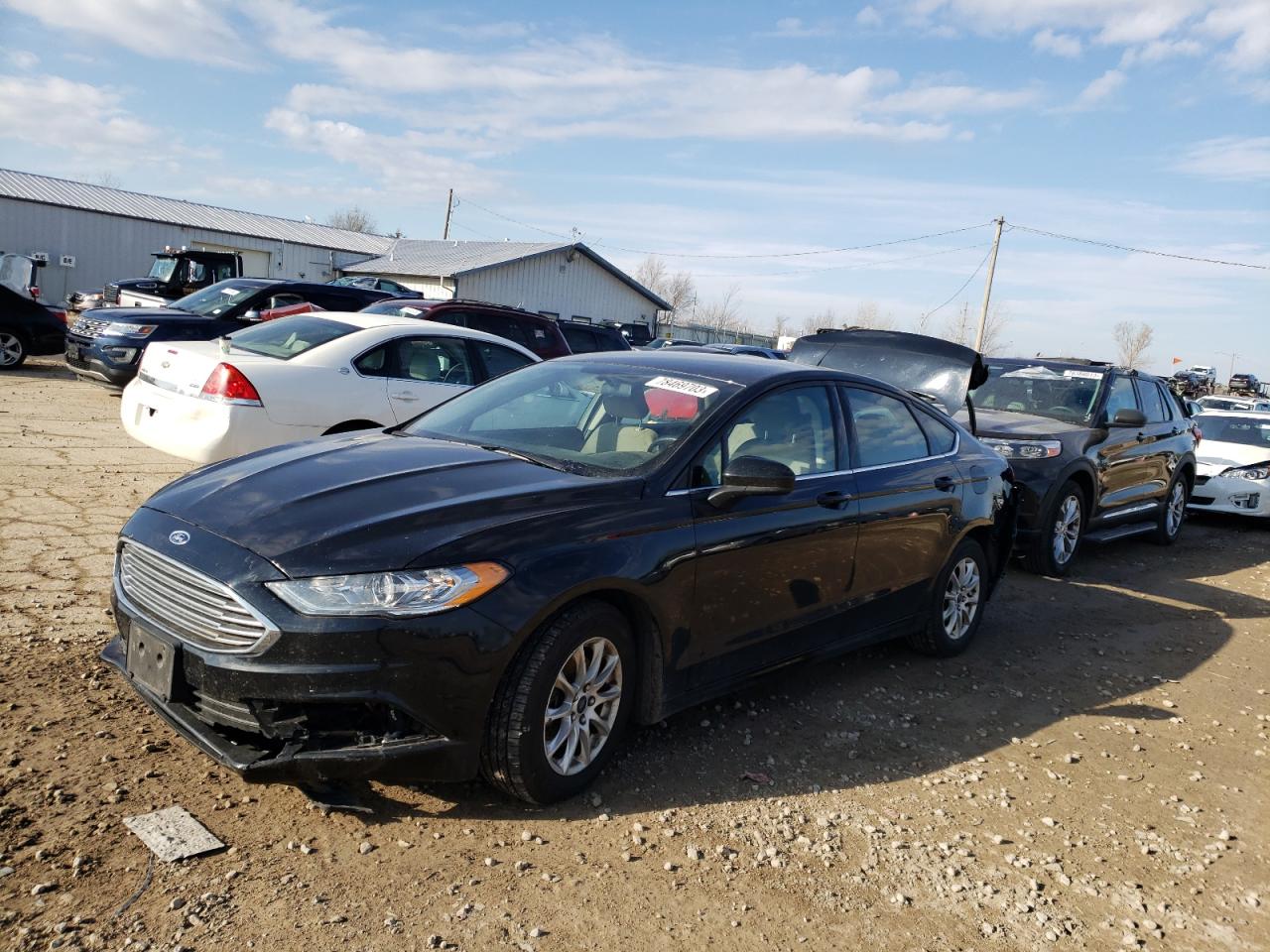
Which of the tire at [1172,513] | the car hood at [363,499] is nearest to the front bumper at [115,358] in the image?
the car hood at [363,499]

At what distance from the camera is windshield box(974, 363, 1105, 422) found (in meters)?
9.29

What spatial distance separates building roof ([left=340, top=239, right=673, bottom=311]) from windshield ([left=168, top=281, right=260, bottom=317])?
22561mm

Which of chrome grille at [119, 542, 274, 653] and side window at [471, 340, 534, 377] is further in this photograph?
side window at [471, 340, 534, 377]

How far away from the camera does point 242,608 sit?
10.4ft

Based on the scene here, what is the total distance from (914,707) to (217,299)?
12180 millimetres

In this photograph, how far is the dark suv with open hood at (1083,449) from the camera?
27.6 ft

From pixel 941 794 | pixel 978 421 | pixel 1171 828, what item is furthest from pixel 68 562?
pixel 978 421

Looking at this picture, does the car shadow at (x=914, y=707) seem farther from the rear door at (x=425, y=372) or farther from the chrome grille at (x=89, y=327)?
the chrome grille at (x=89, y=327)

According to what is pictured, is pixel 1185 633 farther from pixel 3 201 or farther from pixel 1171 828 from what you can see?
pixel 3 201

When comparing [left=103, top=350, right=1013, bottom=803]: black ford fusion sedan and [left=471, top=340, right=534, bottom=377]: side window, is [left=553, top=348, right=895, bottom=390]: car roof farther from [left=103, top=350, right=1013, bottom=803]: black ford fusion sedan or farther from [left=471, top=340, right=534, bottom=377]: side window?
[left=471, top=340, right=534, bottom=377]: side window

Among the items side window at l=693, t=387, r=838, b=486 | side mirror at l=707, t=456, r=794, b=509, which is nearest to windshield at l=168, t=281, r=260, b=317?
side window at l=693, t=387, r=838, b=486

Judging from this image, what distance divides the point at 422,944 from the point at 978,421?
7.44m

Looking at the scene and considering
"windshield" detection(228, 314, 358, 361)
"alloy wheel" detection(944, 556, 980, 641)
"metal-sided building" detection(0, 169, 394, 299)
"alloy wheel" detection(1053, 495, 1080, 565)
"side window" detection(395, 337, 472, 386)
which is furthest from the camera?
"metal-sided building" detection(0, 169, 394, 299)

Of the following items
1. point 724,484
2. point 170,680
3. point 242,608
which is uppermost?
point 724,484
